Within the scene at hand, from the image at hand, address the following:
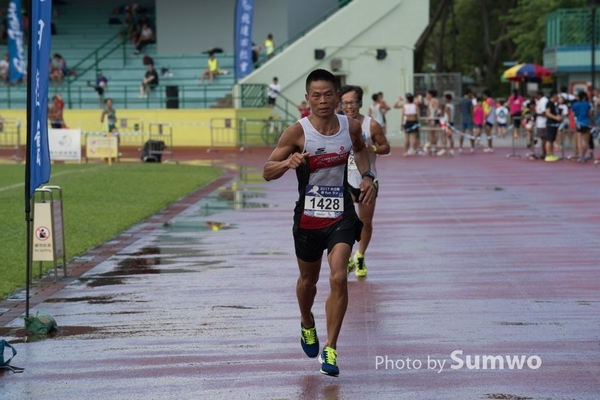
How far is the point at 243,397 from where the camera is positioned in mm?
7785

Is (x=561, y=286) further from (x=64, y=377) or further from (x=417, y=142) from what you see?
(x=417, y=142)

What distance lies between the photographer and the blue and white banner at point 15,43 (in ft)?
154

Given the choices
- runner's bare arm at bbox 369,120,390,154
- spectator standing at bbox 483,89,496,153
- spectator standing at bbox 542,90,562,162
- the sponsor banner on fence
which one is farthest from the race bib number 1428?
spectator standing at bbox 483,89,496,153

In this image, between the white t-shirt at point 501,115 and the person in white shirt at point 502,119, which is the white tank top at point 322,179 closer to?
the person in white shirt at point 502,119

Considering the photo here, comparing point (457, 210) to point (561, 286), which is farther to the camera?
point (457, 210)

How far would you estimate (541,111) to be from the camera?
123ft

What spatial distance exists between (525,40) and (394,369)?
185 ft

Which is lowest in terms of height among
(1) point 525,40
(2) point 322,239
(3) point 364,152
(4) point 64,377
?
(4) point 64,377

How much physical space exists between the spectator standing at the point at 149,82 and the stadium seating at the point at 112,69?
22 cm

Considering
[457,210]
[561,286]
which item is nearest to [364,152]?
[561,286]

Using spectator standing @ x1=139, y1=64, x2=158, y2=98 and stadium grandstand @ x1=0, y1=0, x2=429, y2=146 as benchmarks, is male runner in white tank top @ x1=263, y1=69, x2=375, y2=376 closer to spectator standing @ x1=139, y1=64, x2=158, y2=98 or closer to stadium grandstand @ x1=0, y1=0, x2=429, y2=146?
stadium grandstand @ x1=0, y1=0, x2=429, y2=146

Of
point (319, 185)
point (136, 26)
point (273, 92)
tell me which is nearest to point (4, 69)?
point (136, 26)

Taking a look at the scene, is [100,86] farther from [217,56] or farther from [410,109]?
[410,109]

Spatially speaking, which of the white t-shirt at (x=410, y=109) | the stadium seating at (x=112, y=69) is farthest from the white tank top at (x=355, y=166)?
the stadium seating at (x=112, y=69)
